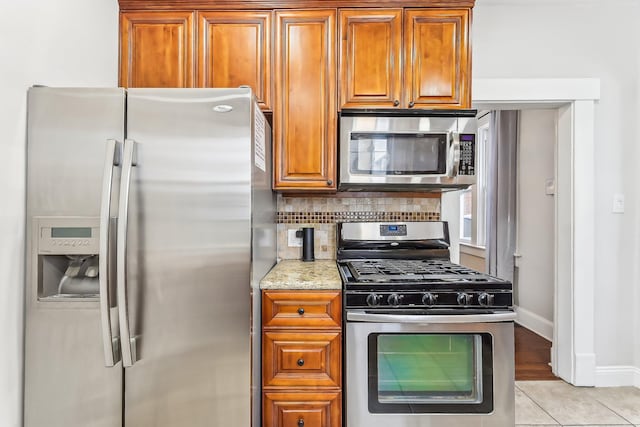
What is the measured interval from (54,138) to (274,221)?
1.24 meters

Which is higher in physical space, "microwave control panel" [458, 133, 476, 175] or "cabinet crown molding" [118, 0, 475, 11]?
"cabinet crown molding" [118, 0, 475, 11]

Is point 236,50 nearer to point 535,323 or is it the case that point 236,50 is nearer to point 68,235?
point 68,235

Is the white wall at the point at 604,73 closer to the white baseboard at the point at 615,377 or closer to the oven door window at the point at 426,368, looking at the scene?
the white baseboard at the point at 615,377

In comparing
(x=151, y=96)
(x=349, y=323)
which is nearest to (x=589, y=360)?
(x=349, y=323)

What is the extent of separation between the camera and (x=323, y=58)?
216cm

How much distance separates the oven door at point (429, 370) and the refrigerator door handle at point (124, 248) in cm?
92

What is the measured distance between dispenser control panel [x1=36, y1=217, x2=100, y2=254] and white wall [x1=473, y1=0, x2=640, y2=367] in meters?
2.53

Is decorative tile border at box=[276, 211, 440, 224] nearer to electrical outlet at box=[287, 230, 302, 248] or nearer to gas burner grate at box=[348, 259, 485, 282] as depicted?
electrical outlet at box=[287, 230, 302, 248]

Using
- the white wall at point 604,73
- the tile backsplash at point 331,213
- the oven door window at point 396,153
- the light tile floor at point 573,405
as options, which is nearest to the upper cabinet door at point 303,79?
the oven door window at point 396,153

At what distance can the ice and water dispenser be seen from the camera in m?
1.42

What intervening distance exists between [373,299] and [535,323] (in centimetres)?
291

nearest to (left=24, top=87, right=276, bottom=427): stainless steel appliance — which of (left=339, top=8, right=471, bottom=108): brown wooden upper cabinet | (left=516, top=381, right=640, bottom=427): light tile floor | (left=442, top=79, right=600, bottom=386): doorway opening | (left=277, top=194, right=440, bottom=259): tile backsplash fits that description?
(left=339, top=8, right=471, bottom=108): brown wooden upper cabinet

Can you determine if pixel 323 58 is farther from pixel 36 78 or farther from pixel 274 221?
pixel 36 78

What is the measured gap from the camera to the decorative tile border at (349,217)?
2535mm
